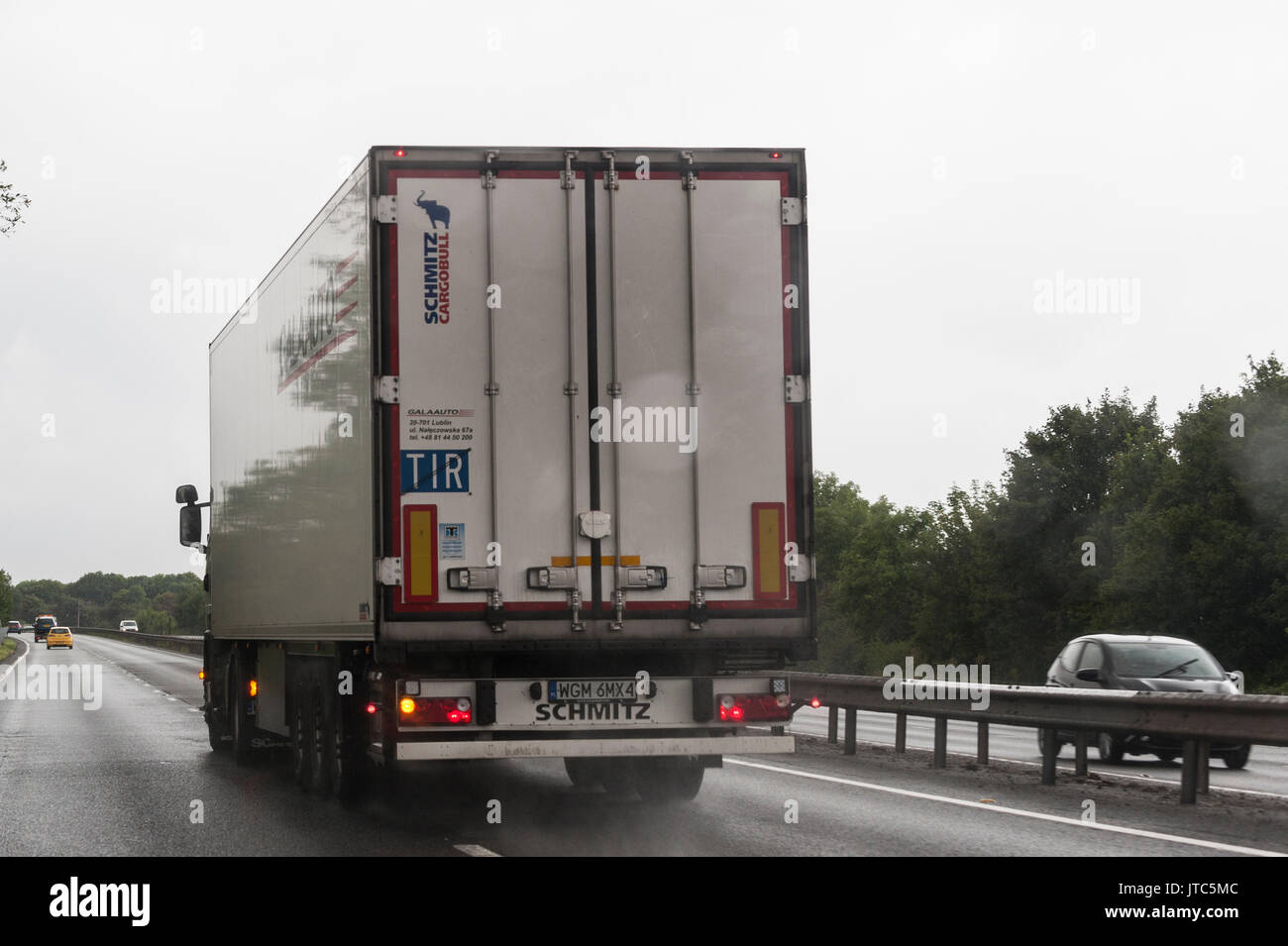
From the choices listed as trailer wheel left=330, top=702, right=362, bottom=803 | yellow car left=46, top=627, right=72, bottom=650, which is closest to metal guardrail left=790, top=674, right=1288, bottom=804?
trailer wheel left=330, top=702, right=362, bottom=803

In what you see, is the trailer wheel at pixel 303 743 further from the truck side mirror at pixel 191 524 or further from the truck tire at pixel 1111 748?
the truck tire at pixel 1111 748

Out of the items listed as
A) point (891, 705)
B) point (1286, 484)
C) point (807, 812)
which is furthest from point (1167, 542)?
point (807, 812)

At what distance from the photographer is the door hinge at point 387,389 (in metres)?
9.58

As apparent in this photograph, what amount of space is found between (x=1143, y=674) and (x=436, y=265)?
10.5 meters

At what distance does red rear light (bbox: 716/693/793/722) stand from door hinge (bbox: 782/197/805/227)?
2.93 metres

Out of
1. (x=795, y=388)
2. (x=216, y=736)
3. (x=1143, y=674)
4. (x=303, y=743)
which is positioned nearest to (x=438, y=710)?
(x=795, y=388)

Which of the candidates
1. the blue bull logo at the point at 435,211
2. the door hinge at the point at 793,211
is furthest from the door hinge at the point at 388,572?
the door hinge at the point at 793,211

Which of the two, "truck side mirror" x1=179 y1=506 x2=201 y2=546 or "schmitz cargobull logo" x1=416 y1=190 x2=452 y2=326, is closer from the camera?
"schmitz cargobull logo" x1=416 y1=190 x2=452 y2=326

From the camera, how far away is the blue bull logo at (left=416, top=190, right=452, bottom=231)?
9.79 metres

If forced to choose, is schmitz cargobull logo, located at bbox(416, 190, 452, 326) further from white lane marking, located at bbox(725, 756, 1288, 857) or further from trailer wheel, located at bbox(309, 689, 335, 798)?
white lane marking, located at bbox(725, 756, 1288, 857)

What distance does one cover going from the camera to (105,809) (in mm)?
11703

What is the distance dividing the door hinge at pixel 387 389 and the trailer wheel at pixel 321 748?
9.51ft
